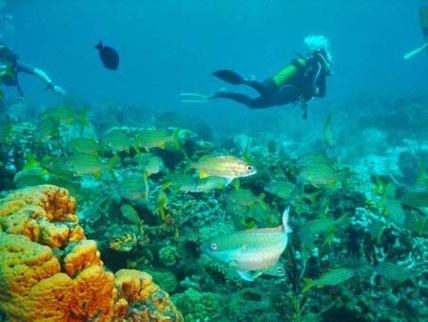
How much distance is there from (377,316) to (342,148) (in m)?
16.7

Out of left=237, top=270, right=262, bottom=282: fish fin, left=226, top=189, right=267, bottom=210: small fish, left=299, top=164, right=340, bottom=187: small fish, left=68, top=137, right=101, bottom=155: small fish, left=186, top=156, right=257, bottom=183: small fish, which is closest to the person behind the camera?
left=237, top=270, right=262, bottom=282: fish fin

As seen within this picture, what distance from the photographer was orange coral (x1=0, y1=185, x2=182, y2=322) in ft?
9.11

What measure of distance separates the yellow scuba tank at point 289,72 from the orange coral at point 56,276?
9.13m

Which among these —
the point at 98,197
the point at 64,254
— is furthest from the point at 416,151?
the point at 64,254

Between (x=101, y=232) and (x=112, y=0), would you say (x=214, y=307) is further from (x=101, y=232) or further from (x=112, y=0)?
(x=112, y=0)

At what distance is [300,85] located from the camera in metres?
12.0

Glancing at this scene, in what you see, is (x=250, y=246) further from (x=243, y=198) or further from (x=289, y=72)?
(x=289, y=72)

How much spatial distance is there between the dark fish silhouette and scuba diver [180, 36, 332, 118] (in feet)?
13.2

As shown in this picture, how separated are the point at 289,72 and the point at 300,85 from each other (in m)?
0.50

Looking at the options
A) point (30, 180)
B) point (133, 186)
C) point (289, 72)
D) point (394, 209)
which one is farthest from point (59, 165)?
point (289, 72)

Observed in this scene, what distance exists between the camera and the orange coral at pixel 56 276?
2.78 meters

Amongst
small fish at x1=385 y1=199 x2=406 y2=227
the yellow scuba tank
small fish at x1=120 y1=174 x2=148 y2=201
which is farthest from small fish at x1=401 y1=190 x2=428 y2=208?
the yellow scuba tank

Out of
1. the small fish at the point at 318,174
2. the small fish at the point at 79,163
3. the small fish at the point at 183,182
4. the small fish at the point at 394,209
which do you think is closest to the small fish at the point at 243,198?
the small fish at the point at 183,182

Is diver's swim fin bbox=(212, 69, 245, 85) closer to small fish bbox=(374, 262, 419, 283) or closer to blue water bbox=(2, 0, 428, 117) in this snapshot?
small fish bbox=(374, 262, 419, 283)
